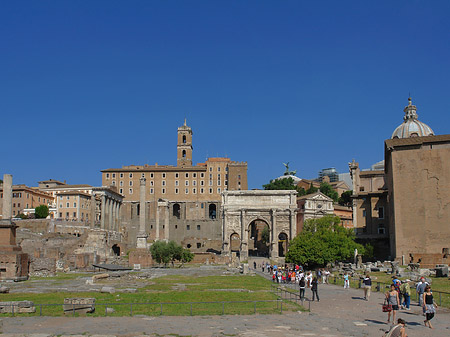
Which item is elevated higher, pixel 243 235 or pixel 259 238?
pixel 243 235

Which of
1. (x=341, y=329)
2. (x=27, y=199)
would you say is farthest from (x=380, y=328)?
(x=27, y=199)

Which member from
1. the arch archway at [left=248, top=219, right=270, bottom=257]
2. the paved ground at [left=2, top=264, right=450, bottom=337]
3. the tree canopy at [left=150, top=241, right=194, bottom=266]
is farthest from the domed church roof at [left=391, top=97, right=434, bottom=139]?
the paved ground at [left=2, top=264, right=450, bottom=337]

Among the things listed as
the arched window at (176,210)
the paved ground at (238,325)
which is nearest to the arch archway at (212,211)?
the arched window at (176,210)

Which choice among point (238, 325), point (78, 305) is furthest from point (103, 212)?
point (238, 325)

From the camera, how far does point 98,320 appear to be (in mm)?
13883

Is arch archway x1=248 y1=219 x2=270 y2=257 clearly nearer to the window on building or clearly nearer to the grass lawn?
the window on building

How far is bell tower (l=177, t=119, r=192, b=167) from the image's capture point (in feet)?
335

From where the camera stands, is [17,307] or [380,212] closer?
[17,307]

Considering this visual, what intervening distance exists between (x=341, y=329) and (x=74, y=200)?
2965 inches

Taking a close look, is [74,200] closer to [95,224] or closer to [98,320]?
[95,224]

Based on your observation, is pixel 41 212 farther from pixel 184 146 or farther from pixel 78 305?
pixel 78 305

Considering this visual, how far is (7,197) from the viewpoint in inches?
1275

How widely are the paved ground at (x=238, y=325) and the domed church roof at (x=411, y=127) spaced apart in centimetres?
4749

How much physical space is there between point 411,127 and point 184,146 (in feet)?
170
